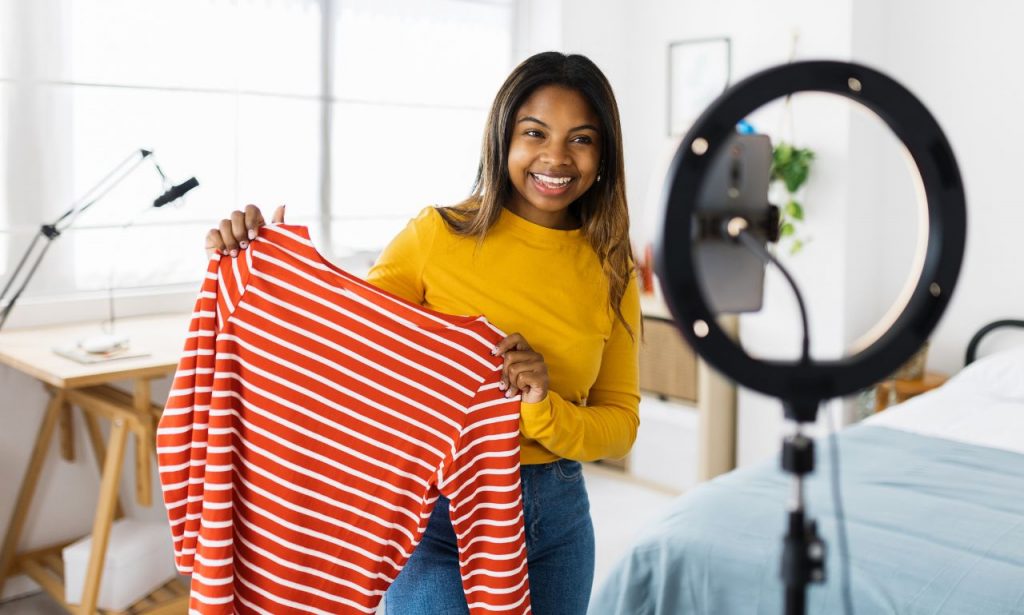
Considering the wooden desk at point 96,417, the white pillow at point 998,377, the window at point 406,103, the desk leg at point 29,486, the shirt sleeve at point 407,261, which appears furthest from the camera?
the window at point 406,103

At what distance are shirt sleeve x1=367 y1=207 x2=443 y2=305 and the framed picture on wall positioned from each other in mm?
2589

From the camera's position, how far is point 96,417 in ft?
9.04

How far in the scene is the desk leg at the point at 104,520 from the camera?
7.55 feet

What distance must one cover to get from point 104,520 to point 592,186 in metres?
1.61

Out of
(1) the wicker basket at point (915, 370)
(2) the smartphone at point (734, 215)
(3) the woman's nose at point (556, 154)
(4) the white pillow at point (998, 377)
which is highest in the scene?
(3) the woman's nose at point (556, 154)

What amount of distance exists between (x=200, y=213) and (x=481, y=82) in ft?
4.43

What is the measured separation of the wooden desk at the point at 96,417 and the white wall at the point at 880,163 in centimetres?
191

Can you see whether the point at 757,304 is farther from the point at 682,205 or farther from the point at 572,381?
the point at 572,381

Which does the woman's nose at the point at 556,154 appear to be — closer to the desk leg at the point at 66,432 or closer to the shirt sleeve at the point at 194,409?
the shirt sleeve at the point at 194,409

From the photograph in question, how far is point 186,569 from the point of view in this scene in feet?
4.24

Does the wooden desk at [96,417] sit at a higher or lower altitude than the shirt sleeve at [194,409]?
lower

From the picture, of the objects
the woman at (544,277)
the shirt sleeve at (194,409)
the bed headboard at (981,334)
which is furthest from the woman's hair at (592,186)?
the bed headboard at (981,334)

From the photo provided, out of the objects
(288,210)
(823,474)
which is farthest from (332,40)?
(823,474)

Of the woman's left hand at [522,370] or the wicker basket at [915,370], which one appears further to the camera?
the wicker basket at [915,370]
